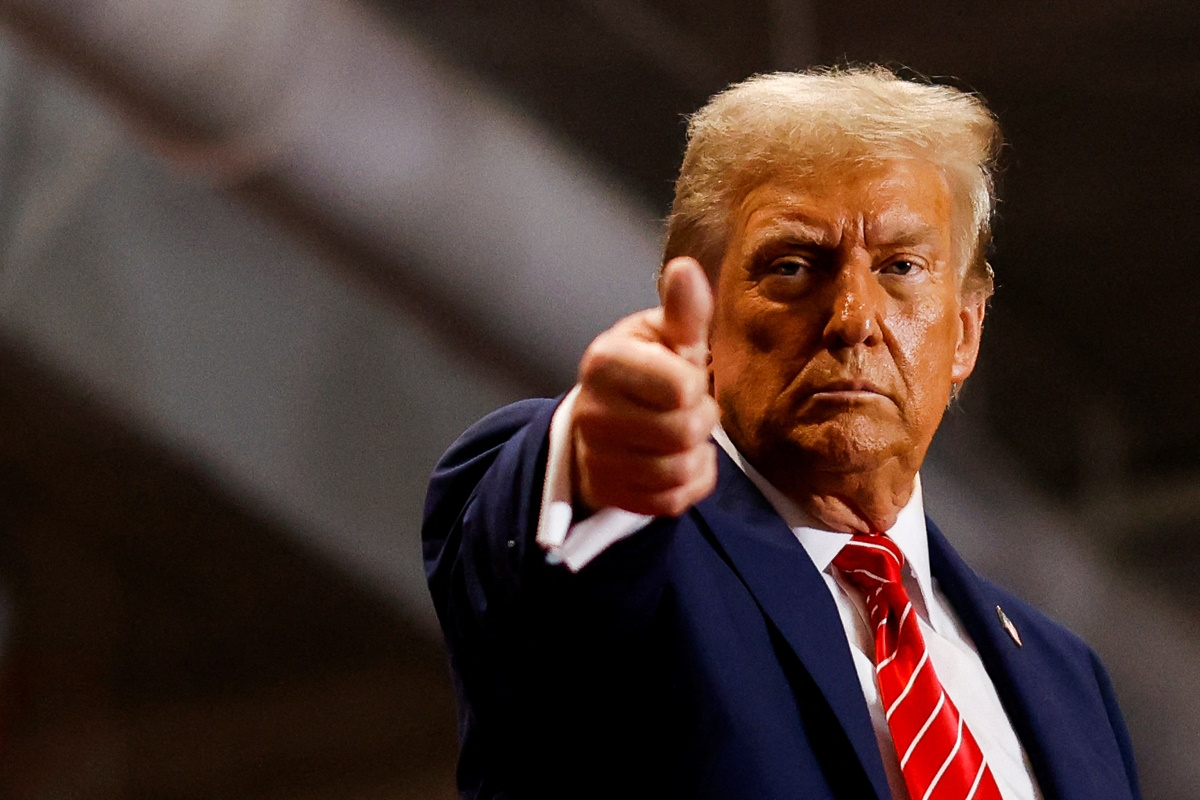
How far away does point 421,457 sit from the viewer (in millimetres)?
1286

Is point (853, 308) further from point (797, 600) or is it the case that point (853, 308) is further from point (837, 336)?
point (797, 600)

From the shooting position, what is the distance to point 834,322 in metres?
0.81

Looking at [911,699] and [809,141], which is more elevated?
[809,141]

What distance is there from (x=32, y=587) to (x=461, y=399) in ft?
1.48

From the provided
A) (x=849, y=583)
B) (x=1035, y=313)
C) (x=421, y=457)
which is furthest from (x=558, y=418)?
(x=1035, y=313)

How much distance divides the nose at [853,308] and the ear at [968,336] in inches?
8.3

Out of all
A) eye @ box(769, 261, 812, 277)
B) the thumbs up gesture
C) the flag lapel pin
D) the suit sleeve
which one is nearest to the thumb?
the thumbs up gesture

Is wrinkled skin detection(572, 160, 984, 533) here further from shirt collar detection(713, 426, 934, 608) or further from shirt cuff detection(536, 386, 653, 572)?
Result: shirt cuff detection(536, 386, 653, 572)

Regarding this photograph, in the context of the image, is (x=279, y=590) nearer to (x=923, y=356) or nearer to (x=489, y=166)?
(x=489, y=166)

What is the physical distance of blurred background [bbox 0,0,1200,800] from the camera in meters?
1.19

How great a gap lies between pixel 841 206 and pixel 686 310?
0.38 meters

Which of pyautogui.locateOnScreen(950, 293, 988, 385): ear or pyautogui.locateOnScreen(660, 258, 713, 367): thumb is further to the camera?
pyautogui.locateOnScreen(950, 293, 988, 385): ear

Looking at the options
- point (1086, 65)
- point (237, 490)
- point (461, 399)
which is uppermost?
point (1086, 65)

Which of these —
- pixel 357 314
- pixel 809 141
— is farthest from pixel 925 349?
pixel 357 314
